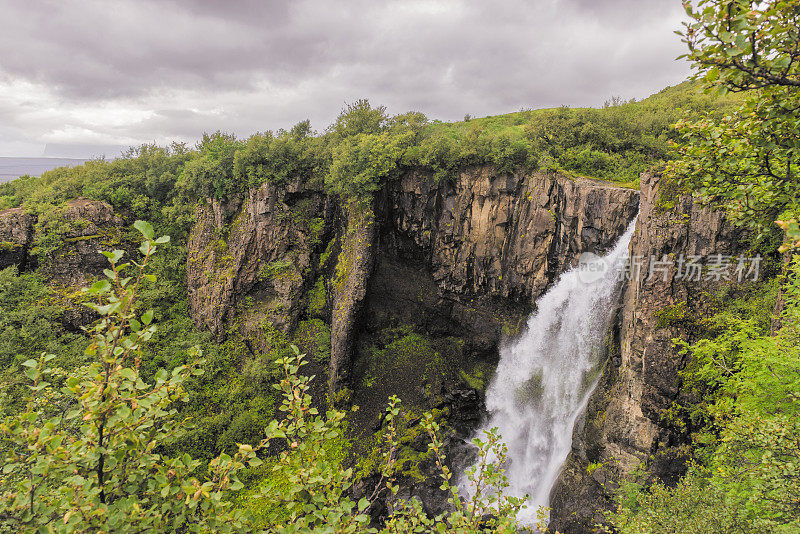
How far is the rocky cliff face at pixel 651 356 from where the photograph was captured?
1128cm

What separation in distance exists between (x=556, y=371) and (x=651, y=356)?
16.7ft

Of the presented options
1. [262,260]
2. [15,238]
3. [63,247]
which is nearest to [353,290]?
[262,260]

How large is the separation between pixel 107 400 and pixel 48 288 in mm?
26984

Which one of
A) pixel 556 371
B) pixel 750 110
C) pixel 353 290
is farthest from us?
pixel 353 290

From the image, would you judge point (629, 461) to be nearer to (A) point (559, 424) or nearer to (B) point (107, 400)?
(A) point (559, 424)

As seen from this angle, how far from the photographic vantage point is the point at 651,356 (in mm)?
11852

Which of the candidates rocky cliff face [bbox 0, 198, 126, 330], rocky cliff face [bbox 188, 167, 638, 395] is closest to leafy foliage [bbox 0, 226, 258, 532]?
rocky cliff face [bbox 188, 167, 638, 395]

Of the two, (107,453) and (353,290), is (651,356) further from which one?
(107,453)

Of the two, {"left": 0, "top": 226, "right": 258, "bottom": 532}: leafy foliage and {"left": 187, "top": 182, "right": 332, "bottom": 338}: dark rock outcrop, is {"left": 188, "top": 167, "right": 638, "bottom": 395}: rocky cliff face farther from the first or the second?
{"left": 0, "top": 226, "right": 258, "bottom": 532}: leafy foliage

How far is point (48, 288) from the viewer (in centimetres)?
2120

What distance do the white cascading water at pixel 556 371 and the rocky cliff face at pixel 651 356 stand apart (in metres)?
1.52

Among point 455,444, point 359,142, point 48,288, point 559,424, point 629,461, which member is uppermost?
point 359,142

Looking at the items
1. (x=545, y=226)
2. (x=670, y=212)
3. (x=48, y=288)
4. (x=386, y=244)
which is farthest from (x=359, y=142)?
(x=48, y=288)

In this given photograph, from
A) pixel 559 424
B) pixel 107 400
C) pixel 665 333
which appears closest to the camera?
pixel 107 400
